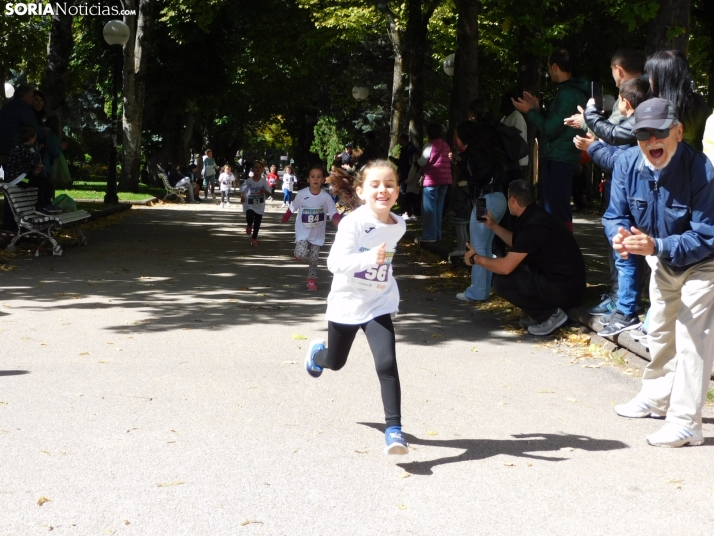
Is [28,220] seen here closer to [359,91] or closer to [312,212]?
[312,212]

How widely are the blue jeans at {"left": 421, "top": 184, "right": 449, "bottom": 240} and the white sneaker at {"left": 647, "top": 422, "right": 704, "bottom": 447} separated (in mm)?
11398

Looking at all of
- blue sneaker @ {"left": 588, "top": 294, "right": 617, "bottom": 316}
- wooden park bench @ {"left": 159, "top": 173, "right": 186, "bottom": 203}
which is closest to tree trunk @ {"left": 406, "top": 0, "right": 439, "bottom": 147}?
wooden park bench @ {"left": 159, "top": 173, "right": 186, "bottom": 203}

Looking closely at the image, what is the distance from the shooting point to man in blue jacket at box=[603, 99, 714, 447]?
229 inches

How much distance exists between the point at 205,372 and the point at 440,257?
8990mm

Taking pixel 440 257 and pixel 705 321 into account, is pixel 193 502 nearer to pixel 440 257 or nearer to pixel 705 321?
pixel 705 321

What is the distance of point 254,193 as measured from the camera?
18.1m

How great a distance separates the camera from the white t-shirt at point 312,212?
1268 cm

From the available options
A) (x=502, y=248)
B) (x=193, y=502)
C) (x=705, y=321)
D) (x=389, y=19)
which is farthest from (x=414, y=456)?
(x=389, y=19)

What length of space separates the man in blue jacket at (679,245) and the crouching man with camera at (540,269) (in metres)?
3.27

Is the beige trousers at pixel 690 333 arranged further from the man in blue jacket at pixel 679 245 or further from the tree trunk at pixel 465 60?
the tree trunk at pixel 465 60

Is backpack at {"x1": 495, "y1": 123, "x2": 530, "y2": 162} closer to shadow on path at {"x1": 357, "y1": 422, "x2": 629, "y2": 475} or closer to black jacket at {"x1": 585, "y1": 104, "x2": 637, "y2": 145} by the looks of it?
black jacket at {"x1": 585, "y1": 104, "x2": 637, "y2": 145}

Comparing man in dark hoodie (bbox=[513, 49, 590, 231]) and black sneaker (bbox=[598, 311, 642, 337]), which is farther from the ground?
man in dark hoodie (bbox=[513, 49, 590, 231])

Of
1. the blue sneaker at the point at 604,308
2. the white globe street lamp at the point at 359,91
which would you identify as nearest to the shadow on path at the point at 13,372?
the blue sneaker at the point at 604,308

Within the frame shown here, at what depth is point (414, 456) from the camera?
5676 mm
